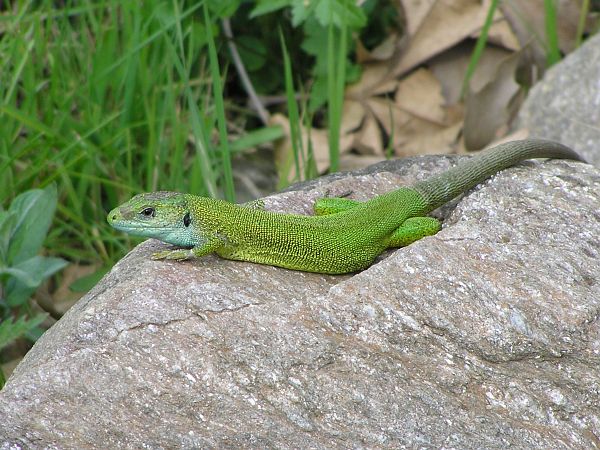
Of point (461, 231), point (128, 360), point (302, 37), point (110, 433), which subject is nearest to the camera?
point (110, 433)

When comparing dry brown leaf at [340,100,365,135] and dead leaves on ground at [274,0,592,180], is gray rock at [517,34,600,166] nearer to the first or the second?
dead leaves on ground at [274,0,592,180]

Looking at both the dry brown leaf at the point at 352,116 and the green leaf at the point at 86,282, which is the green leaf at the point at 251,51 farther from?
the green leaf at the point at 86,282

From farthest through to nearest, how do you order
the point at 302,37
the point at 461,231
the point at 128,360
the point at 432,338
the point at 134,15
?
1. the point at 302,37
2. the point at 134,15
3. the point at 461,231
4. the point at 432,338
5. the point at 128,360

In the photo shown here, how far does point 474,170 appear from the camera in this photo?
15.4ft

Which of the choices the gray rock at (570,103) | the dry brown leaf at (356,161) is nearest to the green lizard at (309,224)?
the gray rock at (570,103)

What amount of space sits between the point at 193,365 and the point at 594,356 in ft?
5.32

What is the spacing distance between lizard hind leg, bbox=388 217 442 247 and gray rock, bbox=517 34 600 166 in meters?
2.58

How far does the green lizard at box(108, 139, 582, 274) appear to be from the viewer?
13.6 ft

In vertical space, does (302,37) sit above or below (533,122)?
above

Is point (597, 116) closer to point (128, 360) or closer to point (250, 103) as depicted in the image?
point (250, 103)

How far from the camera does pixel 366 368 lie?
3.46 meters

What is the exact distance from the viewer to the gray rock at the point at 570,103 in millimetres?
6699

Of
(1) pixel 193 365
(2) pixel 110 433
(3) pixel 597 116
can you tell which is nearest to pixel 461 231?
(1) pixel 193 365

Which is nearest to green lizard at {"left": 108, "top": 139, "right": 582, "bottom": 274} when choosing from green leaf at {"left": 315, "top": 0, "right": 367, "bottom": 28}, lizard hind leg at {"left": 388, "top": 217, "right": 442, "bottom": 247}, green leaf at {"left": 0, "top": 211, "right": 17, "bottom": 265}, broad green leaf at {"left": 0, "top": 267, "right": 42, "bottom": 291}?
lizard hind leg at {"left": 388, "top": 217, "right": 442, "bottom": 247}
